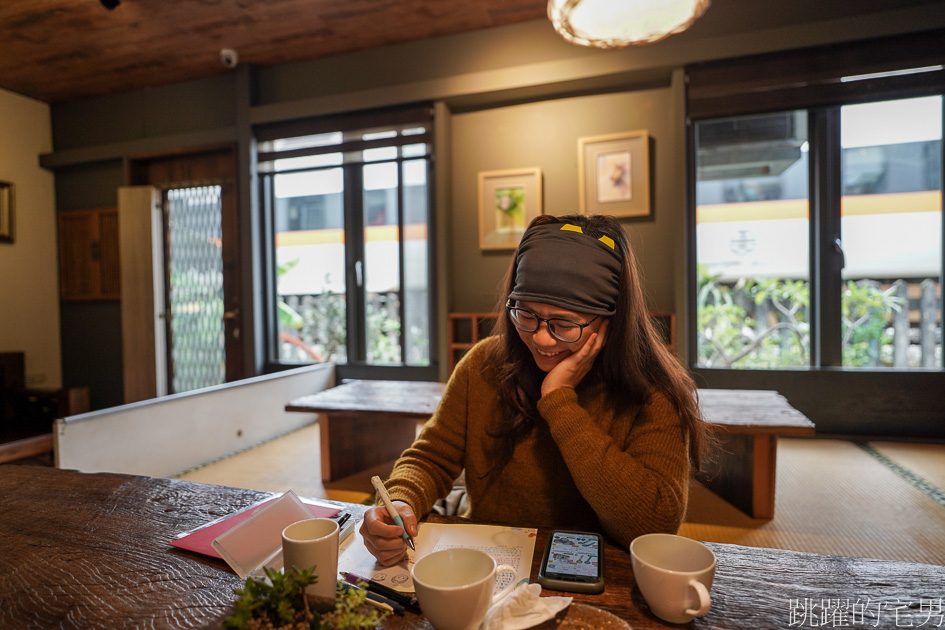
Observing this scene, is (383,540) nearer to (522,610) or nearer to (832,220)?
(522,610)

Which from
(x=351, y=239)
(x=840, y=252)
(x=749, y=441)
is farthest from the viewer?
(x=351, y=239)

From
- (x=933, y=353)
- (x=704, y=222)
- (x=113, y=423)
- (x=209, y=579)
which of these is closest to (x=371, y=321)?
(x=113, y=423)

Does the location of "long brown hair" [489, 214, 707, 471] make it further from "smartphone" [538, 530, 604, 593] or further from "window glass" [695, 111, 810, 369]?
"window glass" [695, 111, 810, 369]

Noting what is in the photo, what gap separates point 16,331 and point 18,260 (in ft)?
2.26

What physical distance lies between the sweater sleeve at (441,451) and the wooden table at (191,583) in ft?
0.53

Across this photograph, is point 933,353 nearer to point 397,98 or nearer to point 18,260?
point 397,98

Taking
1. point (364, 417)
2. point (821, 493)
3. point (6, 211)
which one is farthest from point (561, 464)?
point (6, 211)

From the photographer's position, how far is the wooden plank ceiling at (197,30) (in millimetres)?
3602

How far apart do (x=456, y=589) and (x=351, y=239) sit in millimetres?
4261

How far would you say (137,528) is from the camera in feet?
3.01

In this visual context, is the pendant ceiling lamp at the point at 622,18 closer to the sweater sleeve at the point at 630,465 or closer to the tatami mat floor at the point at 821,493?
the sweater sleeve at the point at 630,465

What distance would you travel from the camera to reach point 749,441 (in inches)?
89.6

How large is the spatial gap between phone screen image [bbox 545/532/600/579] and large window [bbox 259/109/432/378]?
11.7 ft

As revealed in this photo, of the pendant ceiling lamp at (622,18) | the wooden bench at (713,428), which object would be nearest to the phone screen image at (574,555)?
the wooden bench at (713,428)
